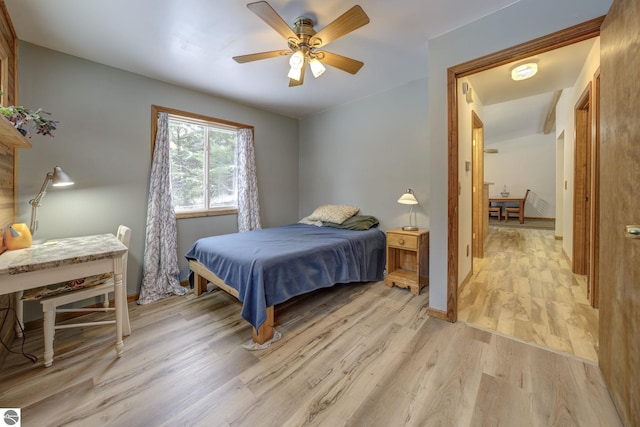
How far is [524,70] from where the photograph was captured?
2430 millimetres

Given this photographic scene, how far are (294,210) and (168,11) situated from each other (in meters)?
3.07

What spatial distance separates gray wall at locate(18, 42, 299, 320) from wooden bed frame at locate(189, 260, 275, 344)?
531 mm

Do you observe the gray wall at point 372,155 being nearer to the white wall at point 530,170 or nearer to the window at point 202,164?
the window at point 202,164

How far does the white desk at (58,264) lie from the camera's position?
1.32 m

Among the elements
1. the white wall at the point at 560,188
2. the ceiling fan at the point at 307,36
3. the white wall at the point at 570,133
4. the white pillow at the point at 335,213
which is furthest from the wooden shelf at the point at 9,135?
the white wall at the point at 560,188

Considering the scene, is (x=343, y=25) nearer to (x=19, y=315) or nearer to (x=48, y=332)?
(x=48, y=332)

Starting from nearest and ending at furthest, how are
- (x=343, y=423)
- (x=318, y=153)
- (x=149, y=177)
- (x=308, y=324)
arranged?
(x=343, y=423), (x=308, y=324), (x=149, y=177), (x=318, y=153)

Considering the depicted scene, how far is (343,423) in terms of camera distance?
1.22 metres

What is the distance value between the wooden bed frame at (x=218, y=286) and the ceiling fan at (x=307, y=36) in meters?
1.90

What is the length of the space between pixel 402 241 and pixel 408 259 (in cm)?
43

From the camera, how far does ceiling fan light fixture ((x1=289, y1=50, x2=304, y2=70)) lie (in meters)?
1.90

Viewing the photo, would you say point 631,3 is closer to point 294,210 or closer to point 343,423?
point 343,423

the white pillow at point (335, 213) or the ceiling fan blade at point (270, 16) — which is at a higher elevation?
the ceiling fan blade at point (270, 16)

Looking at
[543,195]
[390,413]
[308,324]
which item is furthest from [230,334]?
[543,195]
